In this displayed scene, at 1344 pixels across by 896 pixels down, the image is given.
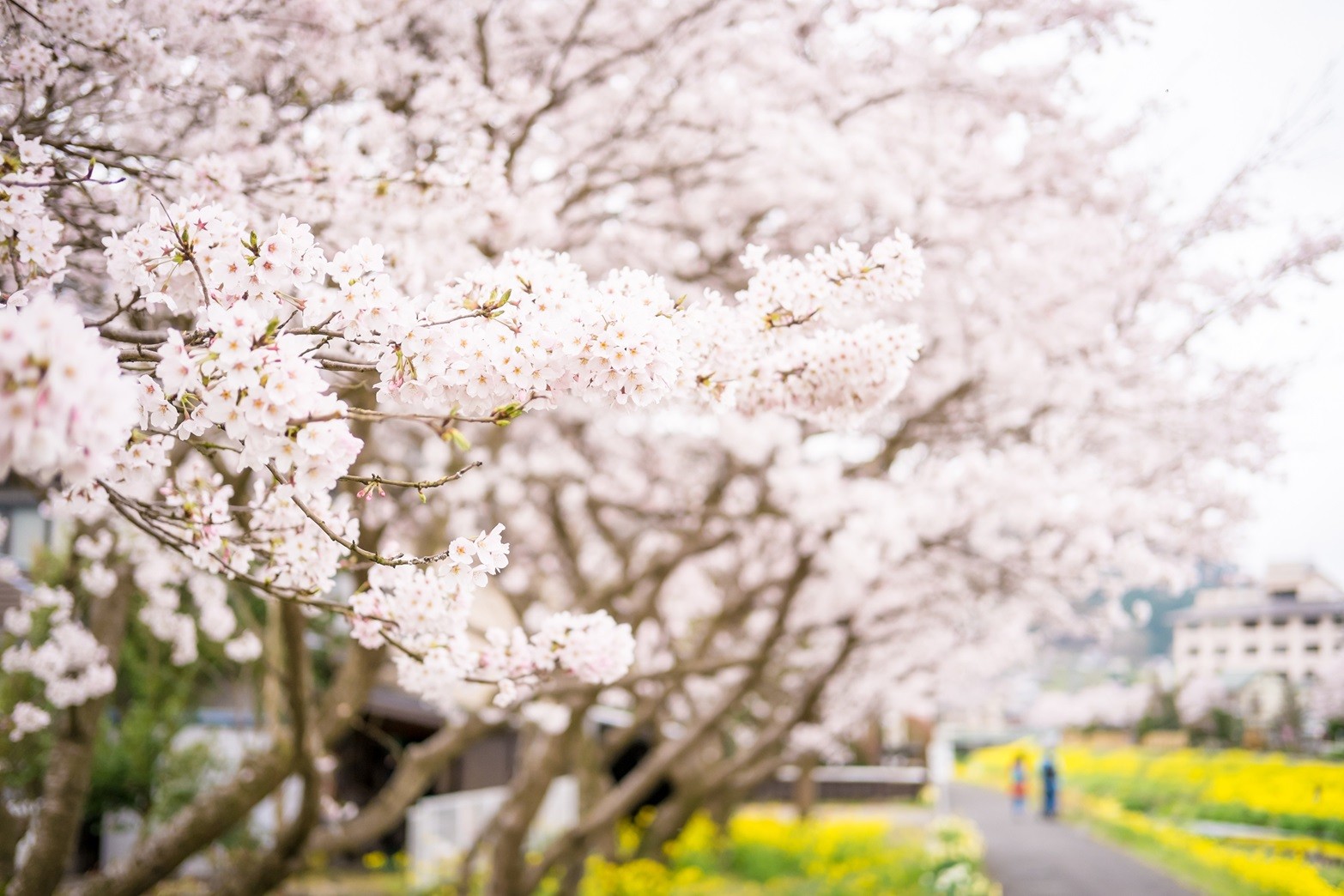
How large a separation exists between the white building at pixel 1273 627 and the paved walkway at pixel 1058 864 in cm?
324

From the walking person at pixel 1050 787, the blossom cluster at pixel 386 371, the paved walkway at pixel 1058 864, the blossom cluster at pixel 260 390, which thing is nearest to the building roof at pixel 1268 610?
the paved walkway at pixel 1058 864

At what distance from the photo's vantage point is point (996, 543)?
6.82m

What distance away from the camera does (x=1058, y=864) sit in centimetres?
1227

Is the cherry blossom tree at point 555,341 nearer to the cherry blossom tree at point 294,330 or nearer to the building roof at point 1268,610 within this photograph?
the cherry blossom tree at point 294,330

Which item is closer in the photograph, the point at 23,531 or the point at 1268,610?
the point at 1268,610

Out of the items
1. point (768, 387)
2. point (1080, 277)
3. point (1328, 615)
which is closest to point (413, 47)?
point (768, 387)

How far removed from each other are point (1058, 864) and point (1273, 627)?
822cm

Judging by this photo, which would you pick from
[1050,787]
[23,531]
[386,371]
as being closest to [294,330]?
[386,371]

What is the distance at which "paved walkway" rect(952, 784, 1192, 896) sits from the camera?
990cm

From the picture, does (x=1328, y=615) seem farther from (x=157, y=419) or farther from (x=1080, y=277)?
(x=157, y=419)

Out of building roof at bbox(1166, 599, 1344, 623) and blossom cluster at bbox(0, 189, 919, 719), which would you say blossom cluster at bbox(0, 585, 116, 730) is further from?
building roof at bbox(1166, 599, 1344, 623)

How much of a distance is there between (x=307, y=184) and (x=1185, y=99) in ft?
14.6

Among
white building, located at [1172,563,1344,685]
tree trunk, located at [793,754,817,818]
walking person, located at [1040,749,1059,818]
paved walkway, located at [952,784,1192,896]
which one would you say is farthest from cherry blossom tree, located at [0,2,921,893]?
walking person, located at [1040,749,1059,818]

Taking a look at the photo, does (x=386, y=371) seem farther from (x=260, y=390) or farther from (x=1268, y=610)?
(x=1268, y=610)
